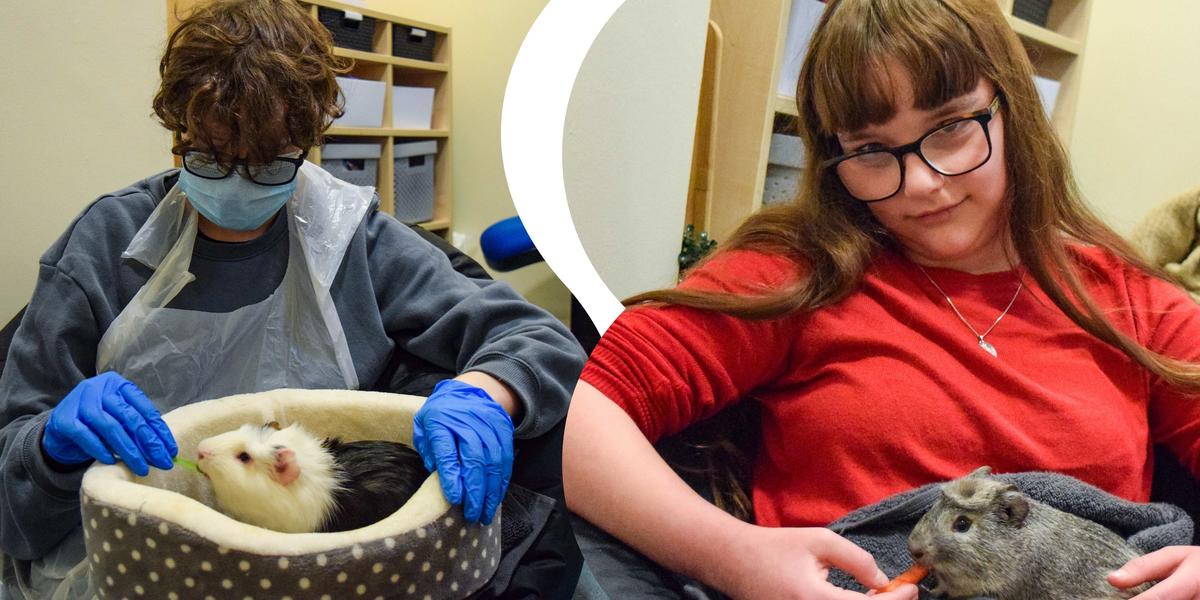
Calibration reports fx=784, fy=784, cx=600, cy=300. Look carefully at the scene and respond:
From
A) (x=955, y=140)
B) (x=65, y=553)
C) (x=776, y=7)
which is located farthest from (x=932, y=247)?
(x=65, y=553)

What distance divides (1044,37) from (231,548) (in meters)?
0.66

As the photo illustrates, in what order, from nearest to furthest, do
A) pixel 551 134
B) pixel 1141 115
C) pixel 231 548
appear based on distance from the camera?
pixel 231 548 < pixel 1141 115 < pixel 551 134

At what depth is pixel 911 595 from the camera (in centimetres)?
50

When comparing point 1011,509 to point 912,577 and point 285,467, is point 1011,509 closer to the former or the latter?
point 912,577

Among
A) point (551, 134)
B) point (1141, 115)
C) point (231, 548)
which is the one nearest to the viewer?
point (231, 548)

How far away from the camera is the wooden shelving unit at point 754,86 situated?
1.88 ft

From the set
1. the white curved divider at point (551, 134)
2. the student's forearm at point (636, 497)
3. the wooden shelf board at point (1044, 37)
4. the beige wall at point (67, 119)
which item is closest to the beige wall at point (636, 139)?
the white curved divider at point (551, 134)

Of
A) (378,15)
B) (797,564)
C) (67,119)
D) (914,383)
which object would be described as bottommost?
(797,564)

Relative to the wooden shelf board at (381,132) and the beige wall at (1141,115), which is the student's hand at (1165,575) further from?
the wooden shelf board at (381,132)

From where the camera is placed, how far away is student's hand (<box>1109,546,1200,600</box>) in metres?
0.50

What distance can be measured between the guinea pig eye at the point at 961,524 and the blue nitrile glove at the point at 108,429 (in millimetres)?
543

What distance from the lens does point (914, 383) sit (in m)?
0.56

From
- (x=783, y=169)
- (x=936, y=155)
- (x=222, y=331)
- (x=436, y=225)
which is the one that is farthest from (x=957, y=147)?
(x=222, y=331)

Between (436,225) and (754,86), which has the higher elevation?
(754,86)
